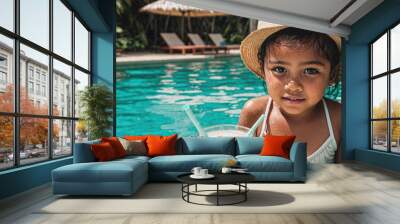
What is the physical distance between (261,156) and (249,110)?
354 cm

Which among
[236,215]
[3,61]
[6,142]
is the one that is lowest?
[236,215]

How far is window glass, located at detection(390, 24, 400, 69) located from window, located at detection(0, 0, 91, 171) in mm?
6291

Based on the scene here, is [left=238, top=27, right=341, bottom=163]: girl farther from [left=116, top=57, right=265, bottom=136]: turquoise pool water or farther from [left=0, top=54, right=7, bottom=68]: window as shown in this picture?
[left=0, top=54, right=7, bottom=68]: window

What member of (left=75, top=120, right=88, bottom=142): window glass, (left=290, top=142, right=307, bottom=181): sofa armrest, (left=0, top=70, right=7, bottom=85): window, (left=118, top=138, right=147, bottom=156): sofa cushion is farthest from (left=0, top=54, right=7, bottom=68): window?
(left=290, top=142, right=307, bottom=181): sofa armrest

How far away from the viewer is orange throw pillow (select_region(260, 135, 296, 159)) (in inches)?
269

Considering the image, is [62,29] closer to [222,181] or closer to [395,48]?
[222,181]

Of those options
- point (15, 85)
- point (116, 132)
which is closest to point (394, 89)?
point (116, 132)

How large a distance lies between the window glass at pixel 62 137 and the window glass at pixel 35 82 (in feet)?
1.87

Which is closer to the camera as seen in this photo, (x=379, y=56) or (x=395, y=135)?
(x=395, y=135)

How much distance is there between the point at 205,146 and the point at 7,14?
377 cm

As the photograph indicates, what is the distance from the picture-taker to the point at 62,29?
24.6 ft

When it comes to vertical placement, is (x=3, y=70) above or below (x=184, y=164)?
above

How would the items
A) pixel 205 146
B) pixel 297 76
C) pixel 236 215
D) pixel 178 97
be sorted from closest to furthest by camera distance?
pixel 236 215
pixel 205 146
pixel 297 76
pixel 178 97

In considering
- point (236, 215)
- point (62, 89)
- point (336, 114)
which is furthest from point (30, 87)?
point (336, 114)
